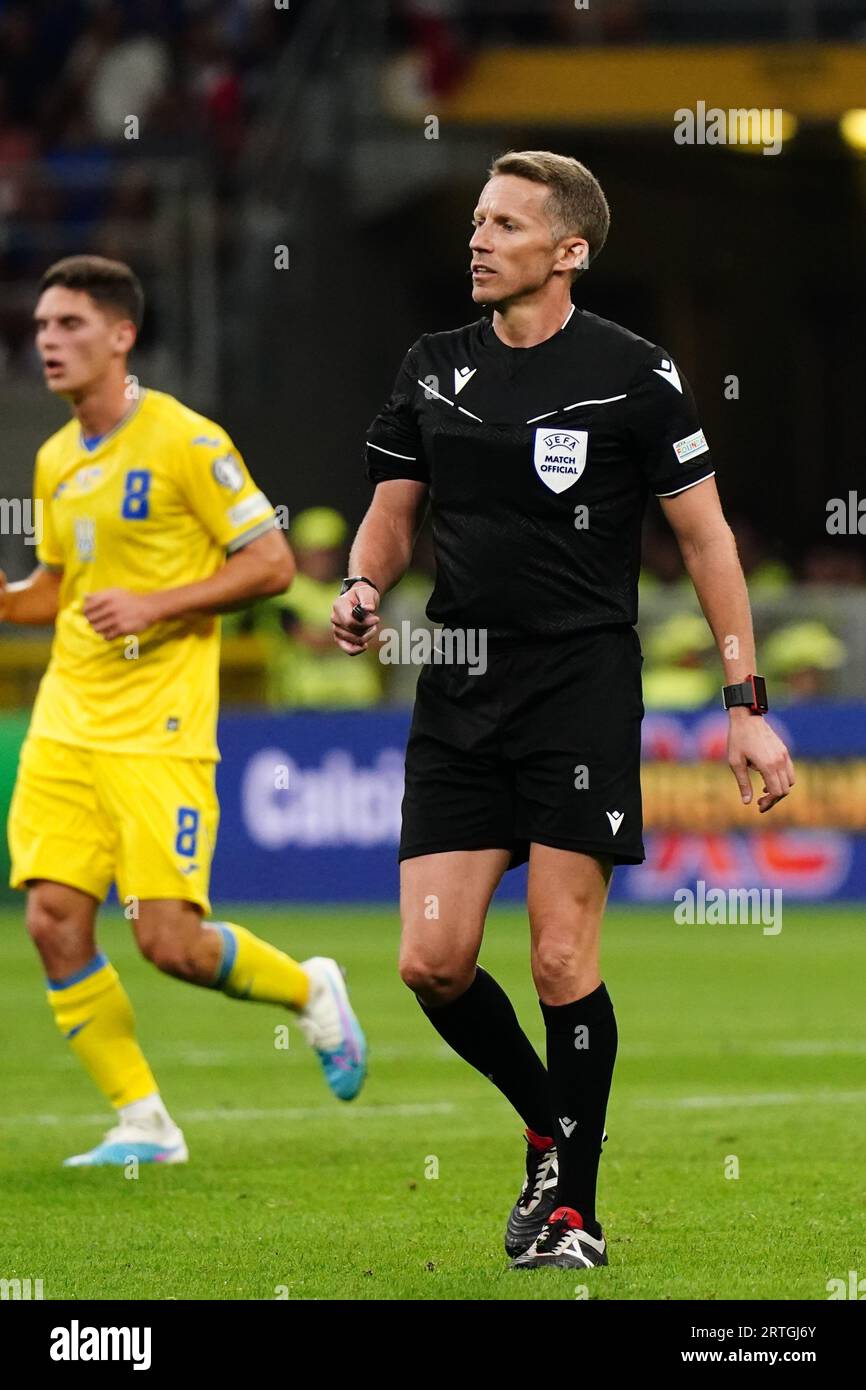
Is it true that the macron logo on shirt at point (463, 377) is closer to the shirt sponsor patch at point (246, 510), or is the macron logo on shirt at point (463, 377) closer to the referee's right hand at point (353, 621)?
the referee's right hand at point (353, 621)

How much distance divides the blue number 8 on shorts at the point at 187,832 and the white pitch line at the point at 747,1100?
6.62 ft

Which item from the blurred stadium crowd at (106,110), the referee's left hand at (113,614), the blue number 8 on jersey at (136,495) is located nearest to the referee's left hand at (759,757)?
the referee's left hand at (113,614)

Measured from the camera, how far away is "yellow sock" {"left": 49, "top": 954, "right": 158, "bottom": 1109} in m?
7.13

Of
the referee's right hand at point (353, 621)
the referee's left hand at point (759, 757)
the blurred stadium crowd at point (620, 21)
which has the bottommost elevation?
the referee's left hand at point (759, 757)

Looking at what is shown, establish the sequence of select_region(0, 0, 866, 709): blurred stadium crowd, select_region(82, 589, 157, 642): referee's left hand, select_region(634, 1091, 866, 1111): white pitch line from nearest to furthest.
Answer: select_region(82, 589, 157, 642): referee's left hand < select_region(634, 1091, 866, 1111): white pitch line < select_region(0, 0, 866, 709): blurred stadium crowd

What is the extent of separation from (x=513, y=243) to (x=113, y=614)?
185cm

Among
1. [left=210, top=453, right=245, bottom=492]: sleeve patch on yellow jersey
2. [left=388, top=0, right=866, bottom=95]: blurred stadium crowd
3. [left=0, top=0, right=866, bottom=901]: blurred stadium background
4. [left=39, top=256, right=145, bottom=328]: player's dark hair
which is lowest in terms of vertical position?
[left=210, top=453, right=245, bottom=492]: sleeve patch on yellow jersey

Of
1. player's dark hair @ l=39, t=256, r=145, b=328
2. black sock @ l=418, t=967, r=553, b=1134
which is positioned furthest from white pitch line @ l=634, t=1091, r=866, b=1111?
player's dark hair @ l=39, t=256, r=145, b=328

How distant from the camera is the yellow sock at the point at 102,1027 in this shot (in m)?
7.13

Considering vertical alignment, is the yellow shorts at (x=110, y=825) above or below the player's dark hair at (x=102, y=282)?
below

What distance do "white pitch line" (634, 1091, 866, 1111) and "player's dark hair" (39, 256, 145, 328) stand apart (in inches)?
121

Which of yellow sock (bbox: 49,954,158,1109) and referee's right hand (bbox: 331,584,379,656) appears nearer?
referee's right hand (bbox: 331,584,379,656)

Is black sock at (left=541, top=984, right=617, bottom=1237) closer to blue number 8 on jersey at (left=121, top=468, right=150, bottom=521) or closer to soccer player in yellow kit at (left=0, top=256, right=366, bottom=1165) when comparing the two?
soccer player in yellow kit at (left=0, top=256, right=366, bottom=1165)

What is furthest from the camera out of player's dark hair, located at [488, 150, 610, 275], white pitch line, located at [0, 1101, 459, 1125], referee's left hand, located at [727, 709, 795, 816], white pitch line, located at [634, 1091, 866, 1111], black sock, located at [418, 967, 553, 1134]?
white pitch line, located at [634, 1091, 866, 1111]
